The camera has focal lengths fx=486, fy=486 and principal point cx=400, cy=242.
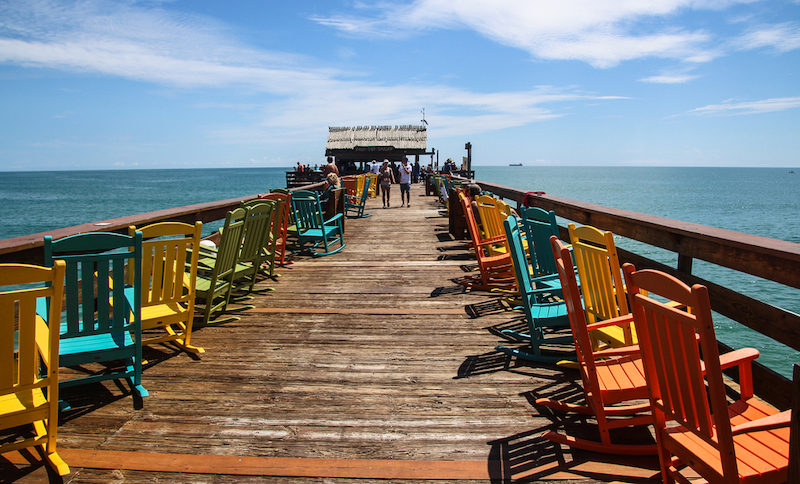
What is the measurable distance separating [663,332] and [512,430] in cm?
118

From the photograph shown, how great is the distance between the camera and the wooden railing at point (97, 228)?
125 inches

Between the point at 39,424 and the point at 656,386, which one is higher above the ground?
the point at 656,386

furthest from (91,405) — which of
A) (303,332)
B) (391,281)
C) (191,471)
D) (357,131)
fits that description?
(357,131)

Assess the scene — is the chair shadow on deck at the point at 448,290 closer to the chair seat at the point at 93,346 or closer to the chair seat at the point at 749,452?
the chair seat at the point at 93,346

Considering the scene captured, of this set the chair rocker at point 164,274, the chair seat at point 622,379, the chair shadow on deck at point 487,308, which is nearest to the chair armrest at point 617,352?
the chair seat at point 622,379

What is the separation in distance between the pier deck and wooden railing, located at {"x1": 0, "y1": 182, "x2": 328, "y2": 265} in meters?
0.96

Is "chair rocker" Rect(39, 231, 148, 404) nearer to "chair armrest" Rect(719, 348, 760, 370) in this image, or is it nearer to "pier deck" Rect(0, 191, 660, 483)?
"pier deck" Rect(0, 191, 660, 483)

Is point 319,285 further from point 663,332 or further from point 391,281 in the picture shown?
point 663,332

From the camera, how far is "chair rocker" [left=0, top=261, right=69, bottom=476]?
1.98 m

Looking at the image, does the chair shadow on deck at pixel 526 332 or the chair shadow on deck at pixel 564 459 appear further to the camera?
the chair shadow on deck at pixel 526 332

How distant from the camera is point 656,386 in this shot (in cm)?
192

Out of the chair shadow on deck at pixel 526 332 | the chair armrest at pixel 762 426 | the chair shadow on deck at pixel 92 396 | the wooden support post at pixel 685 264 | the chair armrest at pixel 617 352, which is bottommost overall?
the chair shadow on deck at pixel 92 396

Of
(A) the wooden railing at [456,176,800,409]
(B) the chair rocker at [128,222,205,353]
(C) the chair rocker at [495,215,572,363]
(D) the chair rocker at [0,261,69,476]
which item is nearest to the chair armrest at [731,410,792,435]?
(A) the wooden railing at [456,176,800,409]

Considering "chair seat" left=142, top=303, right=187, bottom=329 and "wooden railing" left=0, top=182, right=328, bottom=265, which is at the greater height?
"wooden railing" left=0, top=182, right=328, bottom=265
